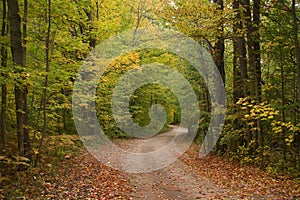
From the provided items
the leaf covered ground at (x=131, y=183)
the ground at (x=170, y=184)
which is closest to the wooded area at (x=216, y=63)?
the leaf covered ground at (x=131, y=183)

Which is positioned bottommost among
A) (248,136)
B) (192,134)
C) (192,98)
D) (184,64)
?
(192,134)

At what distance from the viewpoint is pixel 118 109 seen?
910 inches

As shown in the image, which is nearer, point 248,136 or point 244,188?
point 244,188

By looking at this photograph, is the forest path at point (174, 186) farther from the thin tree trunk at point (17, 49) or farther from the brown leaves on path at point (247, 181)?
the thin tree trunk at point (17, 49)

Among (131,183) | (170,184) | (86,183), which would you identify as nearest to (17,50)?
(86,183)

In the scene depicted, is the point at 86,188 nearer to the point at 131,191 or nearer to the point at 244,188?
the point at 131,191

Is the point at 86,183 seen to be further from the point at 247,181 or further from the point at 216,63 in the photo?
the point at 216,63

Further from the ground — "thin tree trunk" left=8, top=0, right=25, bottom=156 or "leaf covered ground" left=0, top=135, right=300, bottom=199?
"thin tree trunk" left=8, top=0, right=25, bottom=156

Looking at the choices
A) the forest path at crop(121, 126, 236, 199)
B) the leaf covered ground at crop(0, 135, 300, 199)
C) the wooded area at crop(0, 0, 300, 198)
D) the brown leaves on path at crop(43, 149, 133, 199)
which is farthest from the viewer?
the wooded area at crop(0, 0, 300, 198)

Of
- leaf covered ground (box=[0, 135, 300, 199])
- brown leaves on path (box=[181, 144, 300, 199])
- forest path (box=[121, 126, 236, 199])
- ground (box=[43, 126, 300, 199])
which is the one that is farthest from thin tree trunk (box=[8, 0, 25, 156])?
brown leaves on path (box=[181, 144, 300, 199])

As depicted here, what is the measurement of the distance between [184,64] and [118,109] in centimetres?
674

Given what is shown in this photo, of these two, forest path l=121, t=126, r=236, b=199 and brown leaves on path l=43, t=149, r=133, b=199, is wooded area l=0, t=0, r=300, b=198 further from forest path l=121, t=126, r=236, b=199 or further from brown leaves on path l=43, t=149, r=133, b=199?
forest path l=121, t=126, r=236, b=199

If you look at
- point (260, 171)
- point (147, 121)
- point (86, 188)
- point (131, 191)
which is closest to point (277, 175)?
point (260, 171)

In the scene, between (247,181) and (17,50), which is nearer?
(17,50)
